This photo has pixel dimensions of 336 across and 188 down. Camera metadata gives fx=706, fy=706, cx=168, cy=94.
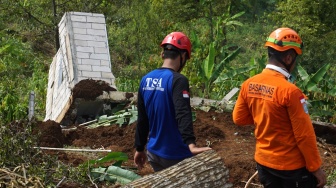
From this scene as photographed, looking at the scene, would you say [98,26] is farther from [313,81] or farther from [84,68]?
[313,81]

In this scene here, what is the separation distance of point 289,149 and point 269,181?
13.2 inches

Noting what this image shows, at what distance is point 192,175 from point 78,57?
24.7 feet

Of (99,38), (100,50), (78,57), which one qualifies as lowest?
(78,57)

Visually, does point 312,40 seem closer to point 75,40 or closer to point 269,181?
point 75,40

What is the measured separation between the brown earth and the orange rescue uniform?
300cm

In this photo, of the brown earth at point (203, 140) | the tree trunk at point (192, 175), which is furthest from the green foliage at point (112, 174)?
the tree trunk at point (192, 175)

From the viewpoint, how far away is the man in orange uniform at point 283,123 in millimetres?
4828

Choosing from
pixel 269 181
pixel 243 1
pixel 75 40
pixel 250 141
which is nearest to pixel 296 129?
pixel 269 181

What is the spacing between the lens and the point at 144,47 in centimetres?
1909

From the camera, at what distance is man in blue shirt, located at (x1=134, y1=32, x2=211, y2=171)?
206 inches

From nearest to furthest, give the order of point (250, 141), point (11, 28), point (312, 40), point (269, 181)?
point (269, 181), point (250, 141), point (312, 40), point (11, 28)

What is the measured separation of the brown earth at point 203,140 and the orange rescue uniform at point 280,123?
2997mm

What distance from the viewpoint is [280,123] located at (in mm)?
4945

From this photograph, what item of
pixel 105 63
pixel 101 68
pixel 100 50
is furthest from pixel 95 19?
pixel 101 68
